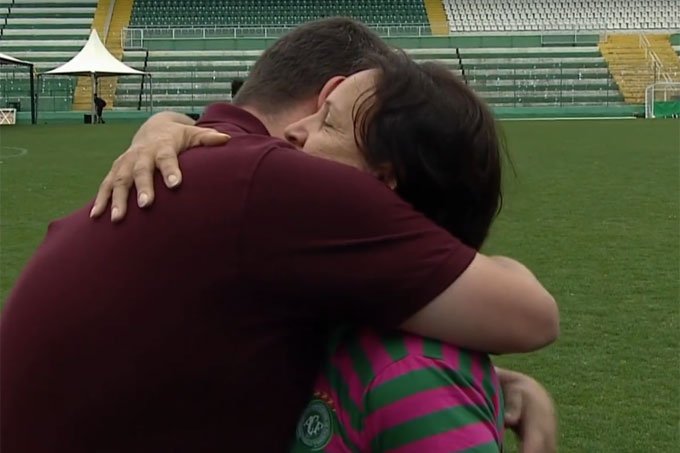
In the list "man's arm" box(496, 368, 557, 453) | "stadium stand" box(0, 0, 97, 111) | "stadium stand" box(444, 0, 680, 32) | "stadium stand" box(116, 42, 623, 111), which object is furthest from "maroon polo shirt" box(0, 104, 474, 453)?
"stadium stand" box(444, 0, 680, 32)

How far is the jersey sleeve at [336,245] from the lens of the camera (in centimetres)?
125

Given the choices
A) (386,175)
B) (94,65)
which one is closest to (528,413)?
(386,175)

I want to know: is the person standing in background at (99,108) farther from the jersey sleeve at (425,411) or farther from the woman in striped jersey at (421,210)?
the jersey sleeve at (425,411)

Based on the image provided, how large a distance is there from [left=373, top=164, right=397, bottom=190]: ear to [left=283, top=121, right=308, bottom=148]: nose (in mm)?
140

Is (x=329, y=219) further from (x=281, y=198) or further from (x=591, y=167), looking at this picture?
(x=591, y=167)

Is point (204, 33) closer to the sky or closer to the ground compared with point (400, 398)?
closer to the ground

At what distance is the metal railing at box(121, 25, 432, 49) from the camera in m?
33.7

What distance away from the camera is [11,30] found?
3459cm

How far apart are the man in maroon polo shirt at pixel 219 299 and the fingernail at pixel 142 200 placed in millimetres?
13

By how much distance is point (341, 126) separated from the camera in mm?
1443

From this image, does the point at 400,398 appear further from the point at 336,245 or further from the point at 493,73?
the point at 493,73

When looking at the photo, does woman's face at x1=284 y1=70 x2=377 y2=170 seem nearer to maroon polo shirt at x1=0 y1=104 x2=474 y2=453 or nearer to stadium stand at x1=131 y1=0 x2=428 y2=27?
maroon polo shirt at x1=0 y1=104 x2=474 y2=453

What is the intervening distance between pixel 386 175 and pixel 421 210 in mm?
85

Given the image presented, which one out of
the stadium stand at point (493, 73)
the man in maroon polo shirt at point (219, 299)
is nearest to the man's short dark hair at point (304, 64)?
the man in maroon polo shirt at point (219, 299)
